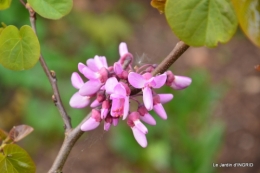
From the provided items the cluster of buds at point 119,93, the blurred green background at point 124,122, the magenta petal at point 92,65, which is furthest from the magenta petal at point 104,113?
the blurred green background at point 124,122

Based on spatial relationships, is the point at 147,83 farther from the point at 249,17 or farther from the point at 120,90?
the point at 249,17

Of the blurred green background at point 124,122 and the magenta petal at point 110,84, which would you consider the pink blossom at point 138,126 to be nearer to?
the magenta petal at point 110,84

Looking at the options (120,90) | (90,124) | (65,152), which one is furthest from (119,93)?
(65,152)

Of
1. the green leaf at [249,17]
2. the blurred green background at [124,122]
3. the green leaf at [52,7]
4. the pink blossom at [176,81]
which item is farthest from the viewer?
the blurred green background at [124,122]

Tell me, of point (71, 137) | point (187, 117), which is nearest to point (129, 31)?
point (187, 117)

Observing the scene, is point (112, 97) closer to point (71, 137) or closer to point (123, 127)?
point (71, 137)

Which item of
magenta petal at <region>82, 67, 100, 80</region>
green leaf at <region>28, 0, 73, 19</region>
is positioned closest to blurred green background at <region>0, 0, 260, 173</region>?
magenta petal at <region>82, 67, 100, 80</region>

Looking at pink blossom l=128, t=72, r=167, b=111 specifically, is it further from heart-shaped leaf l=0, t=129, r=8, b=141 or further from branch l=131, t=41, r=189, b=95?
heart-shaped leaf l=0, t=129, r=8, b=141
